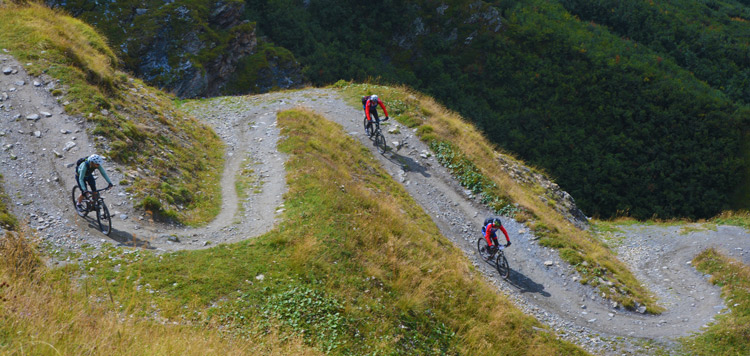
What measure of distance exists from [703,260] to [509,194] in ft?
29.3

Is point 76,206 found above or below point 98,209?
below

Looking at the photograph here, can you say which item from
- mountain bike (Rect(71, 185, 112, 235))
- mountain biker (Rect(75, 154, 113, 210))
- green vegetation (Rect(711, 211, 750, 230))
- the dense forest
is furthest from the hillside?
the dense forest

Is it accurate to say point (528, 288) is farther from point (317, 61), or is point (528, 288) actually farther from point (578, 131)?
point (317, 61)

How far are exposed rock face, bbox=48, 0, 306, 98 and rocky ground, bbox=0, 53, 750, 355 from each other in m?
10.1

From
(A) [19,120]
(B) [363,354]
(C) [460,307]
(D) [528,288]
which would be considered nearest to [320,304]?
(B) [363,354]

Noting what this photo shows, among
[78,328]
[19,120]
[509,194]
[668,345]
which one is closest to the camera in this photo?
[78,328]

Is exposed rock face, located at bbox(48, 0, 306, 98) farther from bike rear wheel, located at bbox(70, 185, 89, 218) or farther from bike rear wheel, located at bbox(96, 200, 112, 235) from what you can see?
bike rear wheel, located at bbox(96, 200, 112, 235)

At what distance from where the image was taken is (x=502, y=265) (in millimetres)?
18203

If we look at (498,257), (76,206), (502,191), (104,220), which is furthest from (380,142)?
(76,206)

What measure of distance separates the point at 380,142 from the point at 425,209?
210 inches

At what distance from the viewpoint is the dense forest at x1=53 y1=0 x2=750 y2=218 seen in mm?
40062

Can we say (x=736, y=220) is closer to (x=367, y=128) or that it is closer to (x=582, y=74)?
(x=367, y=128)

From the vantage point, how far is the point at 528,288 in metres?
17.9

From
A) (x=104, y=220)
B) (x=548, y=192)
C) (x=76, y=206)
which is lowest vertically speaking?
(x=548, y=192)
